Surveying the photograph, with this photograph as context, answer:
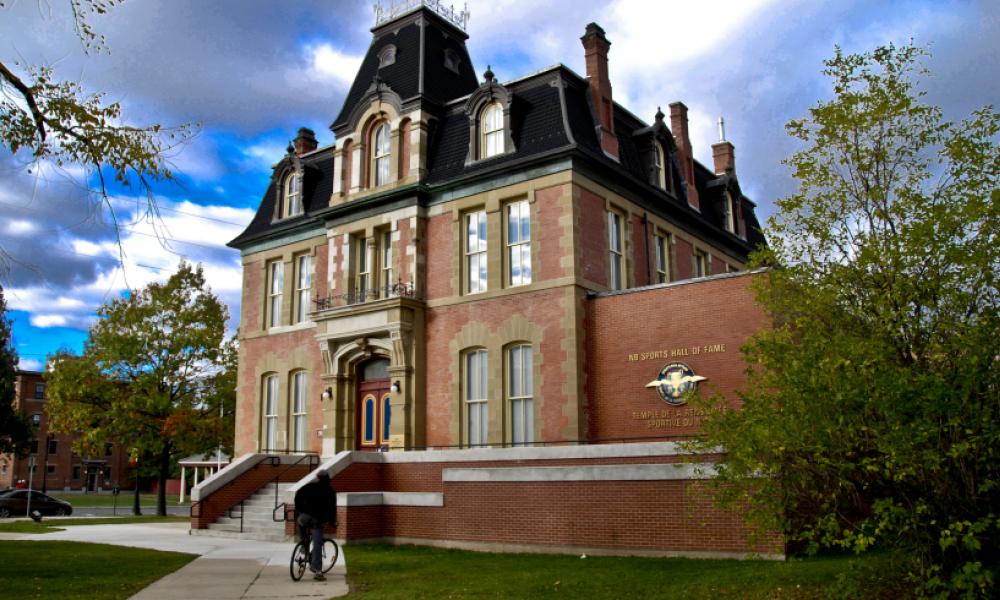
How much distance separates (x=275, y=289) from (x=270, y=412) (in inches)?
175

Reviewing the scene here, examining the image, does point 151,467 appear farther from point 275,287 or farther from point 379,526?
point 379,526

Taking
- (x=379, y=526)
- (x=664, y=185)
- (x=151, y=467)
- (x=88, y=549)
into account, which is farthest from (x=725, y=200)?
(x=151, y=467)

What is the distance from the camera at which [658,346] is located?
21.4m

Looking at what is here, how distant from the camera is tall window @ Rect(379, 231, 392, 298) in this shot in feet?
86.8

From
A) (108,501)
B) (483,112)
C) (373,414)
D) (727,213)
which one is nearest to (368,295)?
(373,414)

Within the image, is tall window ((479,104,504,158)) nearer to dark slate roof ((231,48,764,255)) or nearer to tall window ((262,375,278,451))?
dark slate roof ((231,48,764,255))

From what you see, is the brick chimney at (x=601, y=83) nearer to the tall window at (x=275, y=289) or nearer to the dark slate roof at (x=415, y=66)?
the dark slate roof at (x=415, y=66)

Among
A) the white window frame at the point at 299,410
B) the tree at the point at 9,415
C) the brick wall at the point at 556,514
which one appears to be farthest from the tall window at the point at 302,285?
the tree at the point at 9,415

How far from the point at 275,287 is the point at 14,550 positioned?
1428cm

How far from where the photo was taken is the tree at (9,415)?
50938mm

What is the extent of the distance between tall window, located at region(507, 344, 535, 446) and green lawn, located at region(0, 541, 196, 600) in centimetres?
906

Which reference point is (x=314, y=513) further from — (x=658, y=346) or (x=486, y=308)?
(x=486, y=308)

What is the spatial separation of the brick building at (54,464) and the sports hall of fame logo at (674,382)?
79785 millimetres

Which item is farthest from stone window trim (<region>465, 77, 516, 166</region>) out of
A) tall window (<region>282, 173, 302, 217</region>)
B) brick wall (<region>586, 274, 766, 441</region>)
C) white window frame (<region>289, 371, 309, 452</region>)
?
white window frame (<region>289, 371, 309, 452</region>)
